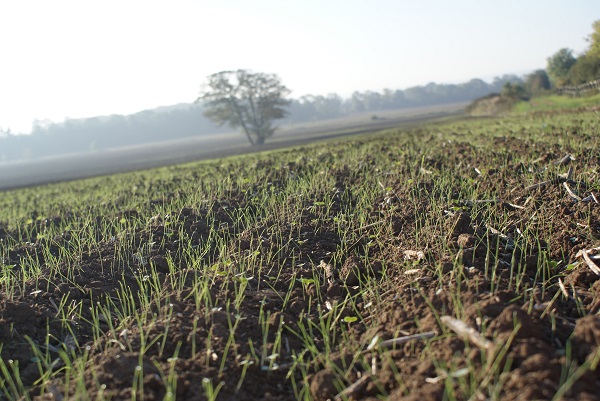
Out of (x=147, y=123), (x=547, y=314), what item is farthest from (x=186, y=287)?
(x=147, y=123)

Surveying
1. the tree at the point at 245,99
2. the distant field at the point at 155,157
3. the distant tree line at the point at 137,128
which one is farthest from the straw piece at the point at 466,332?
the distant tree line at the point at 137,128

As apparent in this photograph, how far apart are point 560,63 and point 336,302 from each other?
55.8 metres

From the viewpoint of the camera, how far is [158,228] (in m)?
4.98

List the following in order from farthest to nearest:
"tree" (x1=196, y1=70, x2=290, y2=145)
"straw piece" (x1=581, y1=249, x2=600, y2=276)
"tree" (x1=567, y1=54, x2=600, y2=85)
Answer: "tree" (x1=196, y1=70, x2=290, y2=145) < "tree" (x1=567, y1=54, x2=600, y2=85) < "straw piece" (x1=581, y1=249, x2=600, y2=276)

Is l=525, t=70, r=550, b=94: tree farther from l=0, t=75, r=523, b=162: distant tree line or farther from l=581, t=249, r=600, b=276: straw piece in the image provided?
A: l=0, t=75, r=523, b=162: distant tree line

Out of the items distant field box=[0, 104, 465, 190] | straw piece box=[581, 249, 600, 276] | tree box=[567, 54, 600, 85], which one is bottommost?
straw piece box=[581, 249, 600, 276]

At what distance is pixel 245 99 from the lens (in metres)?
47.9

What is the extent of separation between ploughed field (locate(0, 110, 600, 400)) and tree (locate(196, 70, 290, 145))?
42.4 m

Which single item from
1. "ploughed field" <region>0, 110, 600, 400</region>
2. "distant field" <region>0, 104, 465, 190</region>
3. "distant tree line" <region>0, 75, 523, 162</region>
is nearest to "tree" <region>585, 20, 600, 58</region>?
"distant field" <region>0, 104, 465, 190</region>

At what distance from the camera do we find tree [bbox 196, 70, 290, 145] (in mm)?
46812

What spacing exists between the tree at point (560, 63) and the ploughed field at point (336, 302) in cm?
4442

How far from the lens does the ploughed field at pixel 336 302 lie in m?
2.11

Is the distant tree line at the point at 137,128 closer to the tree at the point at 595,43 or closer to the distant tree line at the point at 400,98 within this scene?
the distant tree line at the point at 400,98

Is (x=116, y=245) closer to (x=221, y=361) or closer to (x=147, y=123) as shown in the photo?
(x=221, y=361)
